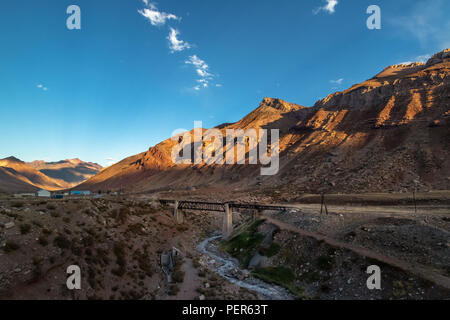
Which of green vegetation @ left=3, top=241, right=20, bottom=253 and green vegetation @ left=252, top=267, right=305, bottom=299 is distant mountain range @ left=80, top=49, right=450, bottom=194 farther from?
green vegetation @ left=3, top=241, right=20, bottom=253

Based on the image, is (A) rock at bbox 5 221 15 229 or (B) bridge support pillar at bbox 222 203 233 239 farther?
(B) bridge support pillar at bbox 222 203 233 239

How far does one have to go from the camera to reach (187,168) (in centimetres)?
15012

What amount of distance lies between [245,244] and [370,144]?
208 feet

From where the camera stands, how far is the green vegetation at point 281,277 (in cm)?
2290

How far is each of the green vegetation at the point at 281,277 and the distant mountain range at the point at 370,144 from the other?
144 feet

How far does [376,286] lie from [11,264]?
2766 centimetres

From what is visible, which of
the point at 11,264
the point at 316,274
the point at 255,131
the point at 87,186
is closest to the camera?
the point at 11,264

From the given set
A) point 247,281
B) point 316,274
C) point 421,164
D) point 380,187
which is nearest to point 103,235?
point 247,281

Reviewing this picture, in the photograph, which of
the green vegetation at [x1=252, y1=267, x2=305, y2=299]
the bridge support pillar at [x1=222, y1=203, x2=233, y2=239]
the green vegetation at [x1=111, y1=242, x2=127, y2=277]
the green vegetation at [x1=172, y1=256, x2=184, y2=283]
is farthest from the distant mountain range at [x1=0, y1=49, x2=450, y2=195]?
the green vegetation at [x1=111, y1=242, x2=127, y2=277]

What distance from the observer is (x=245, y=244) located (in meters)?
37.7

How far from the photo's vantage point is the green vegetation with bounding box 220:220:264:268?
33969 millimetres

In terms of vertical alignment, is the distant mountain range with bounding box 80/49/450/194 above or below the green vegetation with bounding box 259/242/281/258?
above

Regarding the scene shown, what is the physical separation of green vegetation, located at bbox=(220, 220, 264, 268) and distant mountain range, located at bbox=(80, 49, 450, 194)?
115 feet
